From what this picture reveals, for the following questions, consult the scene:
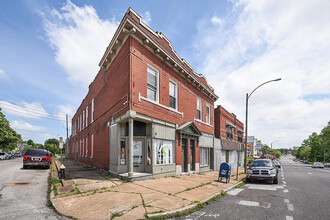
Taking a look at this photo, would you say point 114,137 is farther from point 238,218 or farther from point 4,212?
point 238,218

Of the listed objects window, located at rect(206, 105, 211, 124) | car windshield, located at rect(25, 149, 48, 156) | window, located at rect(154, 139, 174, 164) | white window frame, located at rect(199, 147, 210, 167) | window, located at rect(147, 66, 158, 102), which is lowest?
white window frame, located at rect(199, 147, 210, 167)

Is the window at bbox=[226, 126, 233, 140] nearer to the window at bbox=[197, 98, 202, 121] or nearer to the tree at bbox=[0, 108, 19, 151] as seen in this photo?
the window at bbox=[197, 98, 202, 121]

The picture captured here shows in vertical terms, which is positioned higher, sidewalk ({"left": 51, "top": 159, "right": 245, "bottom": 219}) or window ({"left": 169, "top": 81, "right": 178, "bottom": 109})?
window ({"left": 169, "top": 81, "right": 178, "bottom": 109})

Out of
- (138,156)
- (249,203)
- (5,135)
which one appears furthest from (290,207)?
(5,135)

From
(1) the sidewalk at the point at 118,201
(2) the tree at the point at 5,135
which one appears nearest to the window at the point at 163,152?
(1) the sidewalk at the point at 118,201

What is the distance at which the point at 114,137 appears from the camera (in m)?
12.0

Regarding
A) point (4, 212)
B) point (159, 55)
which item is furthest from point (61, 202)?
point (159, 55)

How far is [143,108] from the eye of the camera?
11.1 m

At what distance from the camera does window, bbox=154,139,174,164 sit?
12.0 meters

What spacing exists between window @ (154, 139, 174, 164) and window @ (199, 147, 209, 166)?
219 inches

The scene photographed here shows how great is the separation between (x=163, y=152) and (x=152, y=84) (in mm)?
4444

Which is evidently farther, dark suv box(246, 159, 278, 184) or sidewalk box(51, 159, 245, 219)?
dark suv box(246, 159, 278, 184)

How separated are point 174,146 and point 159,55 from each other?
6.41m

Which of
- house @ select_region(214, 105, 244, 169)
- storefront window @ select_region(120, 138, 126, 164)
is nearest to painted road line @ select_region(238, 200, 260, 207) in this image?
storefront window @ select_region(120, 138, 126, 164)
